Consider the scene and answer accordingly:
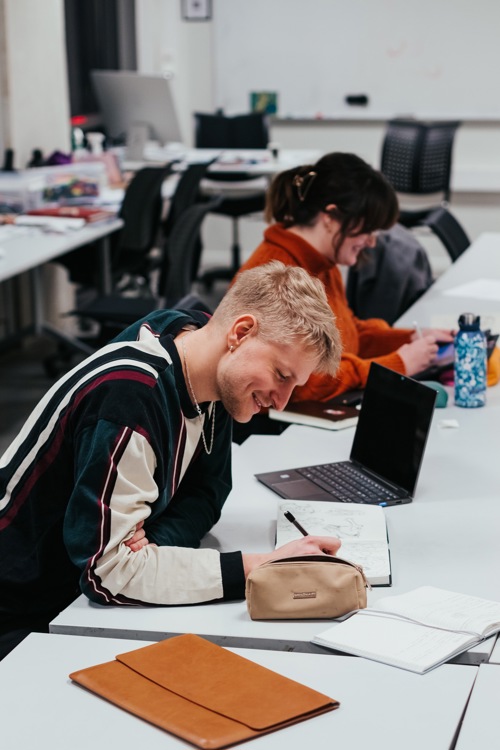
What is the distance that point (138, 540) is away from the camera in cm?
145

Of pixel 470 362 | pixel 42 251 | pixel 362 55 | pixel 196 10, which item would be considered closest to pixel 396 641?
pixel 470 362

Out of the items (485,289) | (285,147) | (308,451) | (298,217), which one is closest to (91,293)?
(285,147)

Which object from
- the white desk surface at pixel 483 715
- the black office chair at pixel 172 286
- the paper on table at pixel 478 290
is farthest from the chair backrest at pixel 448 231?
the white desk surface at pixel 483 715

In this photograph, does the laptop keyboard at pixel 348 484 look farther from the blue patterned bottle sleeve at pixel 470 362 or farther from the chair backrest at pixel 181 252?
the chair backrest at pixel 181 252

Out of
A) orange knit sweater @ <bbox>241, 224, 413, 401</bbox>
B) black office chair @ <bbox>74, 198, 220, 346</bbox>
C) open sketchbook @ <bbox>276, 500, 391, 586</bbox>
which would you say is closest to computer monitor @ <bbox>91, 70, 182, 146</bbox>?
black office chair @ <bbox>74, 198, 220, 346</bbox>

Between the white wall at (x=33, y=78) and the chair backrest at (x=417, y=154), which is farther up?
the white wall at (x=33, y=78)

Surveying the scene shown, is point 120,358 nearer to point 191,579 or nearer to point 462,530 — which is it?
point 191,579

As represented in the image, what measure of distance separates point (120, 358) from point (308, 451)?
73 centimetres

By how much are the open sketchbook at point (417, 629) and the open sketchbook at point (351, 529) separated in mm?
106

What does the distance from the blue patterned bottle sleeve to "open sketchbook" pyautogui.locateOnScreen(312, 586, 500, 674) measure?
976 mm

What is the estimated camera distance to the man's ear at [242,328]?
4.82ft

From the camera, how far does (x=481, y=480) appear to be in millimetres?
1926

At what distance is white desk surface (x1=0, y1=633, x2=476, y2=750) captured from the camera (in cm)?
111

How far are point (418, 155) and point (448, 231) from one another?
1.92 m
